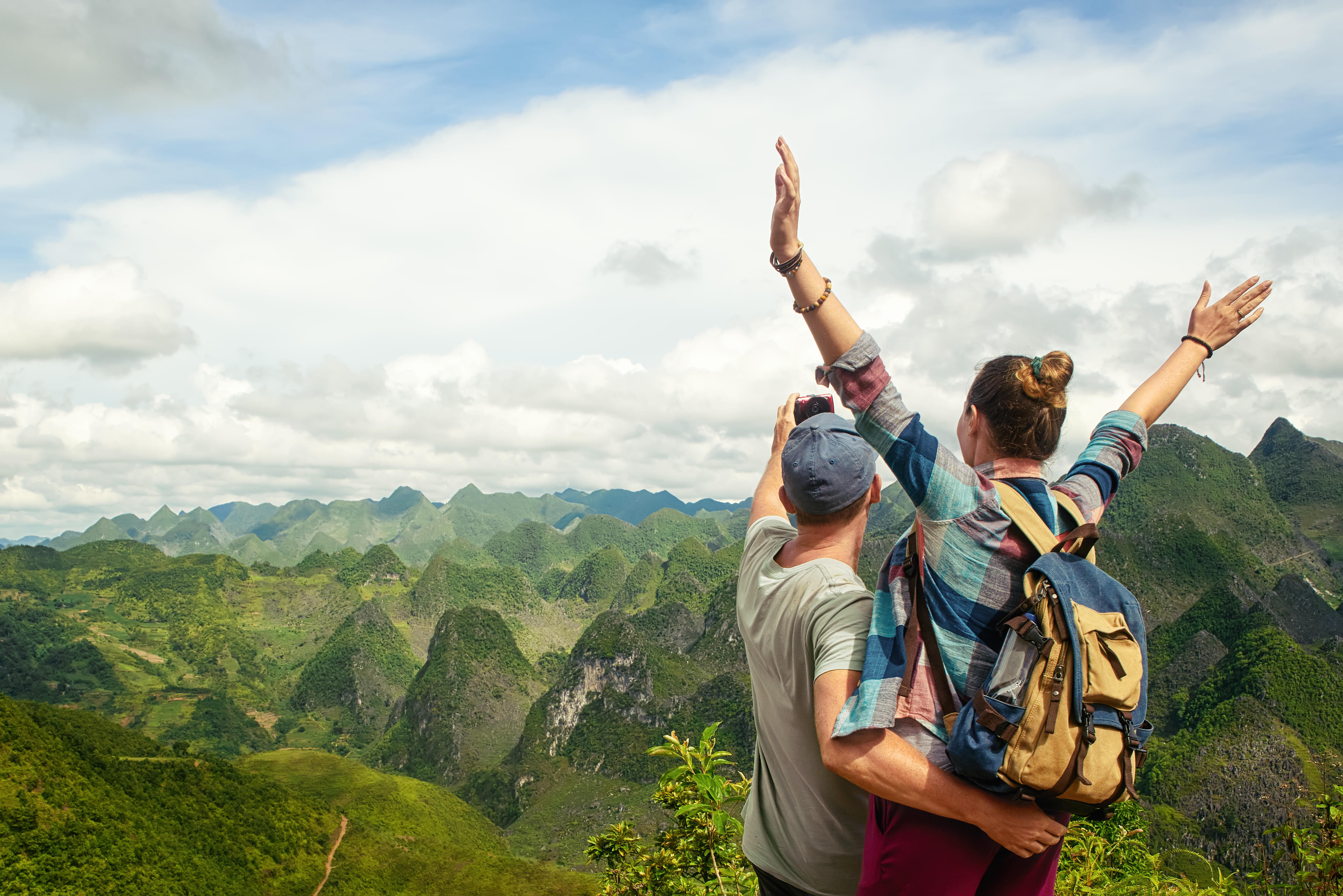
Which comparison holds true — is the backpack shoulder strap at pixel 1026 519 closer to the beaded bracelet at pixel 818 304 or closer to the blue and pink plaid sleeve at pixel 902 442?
the blue and pink plaid sleeve at pixel 902 442

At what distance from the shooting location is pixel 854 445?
2055 millimetres

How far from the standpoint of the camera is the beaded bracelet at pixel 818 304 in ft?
7.09

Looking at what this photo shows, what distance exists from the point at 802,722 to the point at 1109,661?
0.78m

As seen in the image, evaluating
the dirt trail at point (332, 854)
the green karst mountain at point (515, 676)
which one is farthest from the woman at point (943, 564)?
the dirt trail at point (332, 854)

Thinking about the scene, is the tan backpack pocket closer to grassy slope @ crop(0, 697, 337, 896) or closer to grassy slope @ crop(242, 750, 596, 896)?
grassy slope @ crop(0, 697, 337, 896)

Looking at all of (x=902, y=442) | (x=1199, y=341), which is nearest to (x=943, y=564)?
(x=902, y=442)

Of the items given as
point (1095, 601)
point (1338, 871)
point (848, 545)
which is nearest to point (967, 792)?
point (1095, 601)

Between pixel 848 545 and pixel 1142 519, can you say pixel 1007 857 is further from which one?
pixel 1142 519

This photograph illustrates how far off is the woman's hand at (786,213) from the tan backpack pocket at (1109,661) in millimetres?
1210

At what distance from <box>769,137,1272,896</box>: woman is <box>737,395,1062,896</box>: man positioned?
4 centimetres

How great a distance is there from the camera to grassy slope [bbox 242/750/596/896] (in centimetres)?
4178

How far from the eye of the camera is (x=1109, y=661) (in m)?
1.68

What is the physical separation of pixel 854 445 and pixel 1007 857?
1110 mm

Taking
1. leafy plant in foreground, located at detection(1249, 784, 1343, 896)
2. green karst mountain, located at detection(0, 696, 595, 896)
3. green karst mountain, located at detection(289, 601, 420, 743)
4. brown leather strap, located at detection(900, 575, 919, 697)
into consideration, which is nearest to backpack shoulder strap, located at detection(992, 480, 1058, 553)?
brown leather strap, located at detection(900, 575, 919, 697)
